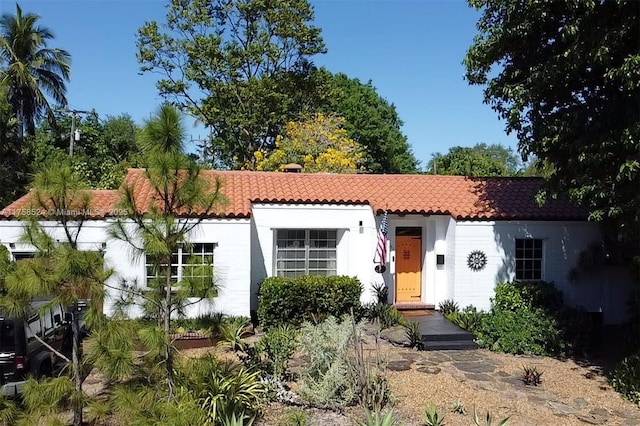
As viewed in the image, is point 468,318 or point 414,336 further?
point 468,318

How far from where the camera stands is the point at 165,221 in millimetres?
6441

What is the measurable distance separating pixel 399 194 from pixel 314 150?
44.7 feet

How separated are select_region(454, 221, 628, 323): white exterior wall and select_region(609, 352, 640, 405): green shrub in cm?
515

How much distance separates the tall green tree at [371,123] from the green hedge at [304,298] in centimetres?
2556

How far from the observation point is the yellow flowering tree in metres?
28.0

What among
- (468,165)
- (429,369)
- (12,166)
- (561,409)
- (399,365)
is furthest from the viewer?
(468,165)

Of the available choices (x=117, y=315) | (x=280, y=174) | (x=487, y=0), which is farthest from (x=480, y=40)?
(x=117, y=315)

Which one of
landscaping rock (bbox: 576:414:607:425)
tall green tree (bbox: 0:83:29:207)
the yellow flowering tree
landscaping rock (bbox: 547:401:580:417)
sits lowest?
landscaping rock (bbox: 576:414:607:425)

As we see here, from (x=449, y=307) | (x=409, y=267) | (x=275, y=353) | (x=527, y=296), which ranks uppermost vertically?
(x=409, y=267)

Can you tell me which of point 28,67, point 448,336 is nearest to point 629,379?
point 448,336

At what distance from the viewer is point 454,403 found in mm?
8938

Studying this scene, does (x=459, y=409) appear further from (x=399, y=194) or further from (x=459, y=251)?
(x=399, y=194)

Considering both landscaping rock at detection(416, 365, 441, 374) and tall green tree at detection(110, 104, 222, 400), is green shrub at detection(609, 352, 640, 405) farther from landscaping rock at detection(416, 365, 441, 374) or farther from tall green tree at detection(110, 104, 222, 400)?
tall green tree at detection(110, 104, 222, 400)

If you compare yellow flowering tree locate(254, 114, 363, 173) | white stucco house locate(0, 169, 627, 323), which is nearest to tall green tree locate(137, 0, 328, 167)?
yellow flowering tree locate(254, 114, 363, 173)
